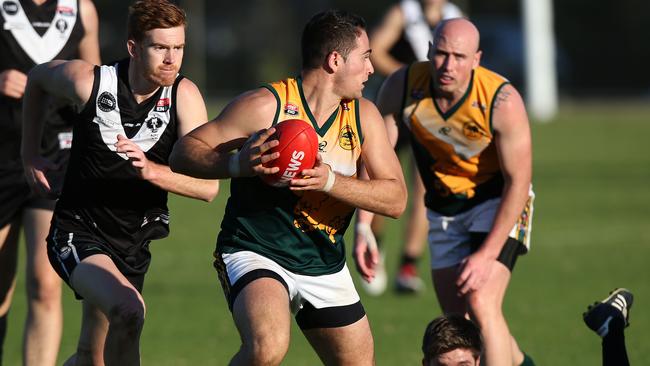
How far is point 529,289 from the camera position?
11.8 metres

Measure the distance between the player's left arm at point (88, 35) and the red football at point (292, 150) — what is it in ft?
7.77

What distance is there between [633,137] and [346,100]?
78.5 feet

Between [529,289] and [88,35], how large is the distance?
577cm

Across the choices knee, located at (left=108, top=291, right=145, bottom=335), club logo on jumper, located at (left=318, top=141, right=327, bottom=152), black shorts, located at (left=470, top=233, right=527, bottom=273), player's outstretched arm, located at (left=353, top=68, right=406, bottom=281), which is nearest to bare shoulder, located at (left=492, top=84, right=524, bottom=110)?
player's outstretched arm, located at (left=353, top=68, right=406, bottom=281)

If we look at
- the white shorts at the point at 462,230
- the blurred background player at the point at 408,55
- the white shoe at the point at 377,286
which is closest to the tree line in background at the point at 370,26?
the blurred background player at the point at 408,55

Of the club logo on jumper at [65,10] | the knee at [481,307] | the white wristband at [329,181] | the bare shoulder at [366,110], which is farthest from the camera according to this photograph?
the club logo on jumper at [65,10]

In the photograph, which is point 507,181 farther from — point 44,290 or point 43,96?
point 44,290

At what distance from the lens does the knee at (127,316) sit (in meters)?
5.95

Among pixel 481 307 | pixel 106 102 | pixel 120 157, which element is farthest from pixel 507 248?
pixel 106 102

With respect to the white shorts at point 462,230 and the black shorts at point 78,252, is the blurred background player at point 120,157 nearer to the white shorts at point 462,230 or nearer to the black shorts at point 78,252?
the black shorts at point 78,252

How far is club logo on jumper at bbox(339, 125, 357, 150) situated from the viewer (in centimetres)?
612

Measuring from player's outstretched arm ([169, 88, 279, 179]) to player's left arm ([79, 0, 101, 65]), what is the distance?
6.12 feet

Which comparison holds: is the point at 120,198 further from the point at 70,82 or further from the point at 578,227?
the point at 578,227

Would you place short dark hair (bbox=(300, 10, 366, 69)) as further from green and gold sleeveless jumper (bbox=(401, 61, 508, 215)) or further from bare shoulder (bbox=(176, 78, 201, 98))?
green and gold sleeveless jumper (bbox=(401, 61, 508, 215))
